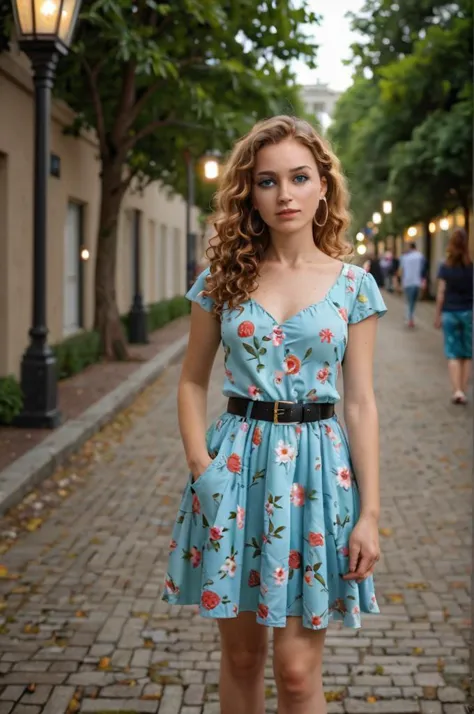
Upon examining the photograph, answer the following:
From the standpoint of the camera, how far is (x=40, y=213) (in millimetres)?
8820

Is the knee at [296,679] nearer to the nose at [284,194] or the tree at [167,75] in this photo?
the nose at [284,194]

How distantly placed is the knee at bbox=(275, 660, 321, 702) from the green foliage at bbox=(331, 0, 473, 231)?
19.0m

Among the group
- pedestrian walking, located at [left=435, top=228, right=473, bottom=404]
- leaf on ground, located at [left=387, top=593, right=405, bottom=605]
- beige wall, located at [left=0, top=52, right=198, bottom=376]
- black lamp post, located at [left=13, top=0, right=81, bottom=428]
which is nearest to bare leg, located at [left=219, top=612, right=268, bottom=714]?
leaf on ground, located at [left=387, top=593, right=405, bottom=605]

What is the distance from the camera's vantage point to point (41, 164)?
8844mm

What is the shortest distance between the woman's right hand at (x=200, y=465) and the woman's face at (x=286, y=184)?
681mm

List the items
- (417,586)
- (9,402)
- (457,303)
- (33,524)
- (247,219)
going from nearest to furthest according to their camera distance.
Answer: (247,219)
(417,586)
(33,524)
(9,402)
(457,303)

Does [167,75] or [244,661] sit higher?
[167,75]

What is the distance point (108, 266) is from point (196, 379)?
12341 millimetres

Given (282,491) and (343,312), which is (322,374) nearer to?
(343,312)

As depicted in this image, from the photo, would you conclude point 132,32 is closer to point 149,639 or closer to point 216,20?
point 216,20

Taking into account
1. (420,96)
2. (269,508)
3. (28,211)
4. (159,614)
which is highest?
(420,96)

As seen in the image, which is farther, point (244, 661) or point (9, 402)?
point (9, 402)

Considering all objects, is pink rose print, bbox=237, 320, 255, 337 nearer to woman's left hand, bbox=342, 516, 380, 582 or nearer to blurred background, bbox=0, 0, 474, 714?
woman's left hand, bbox=342, 516, 380, 582

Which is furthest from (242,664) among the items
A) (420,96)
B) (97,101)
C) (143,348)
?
(420,96)
